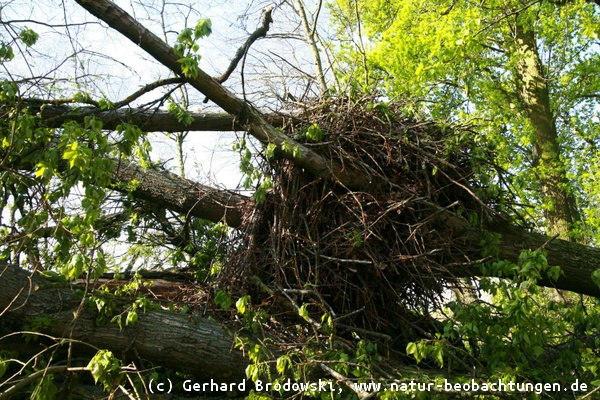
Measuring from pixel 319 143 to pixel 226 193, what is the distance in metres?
1.26

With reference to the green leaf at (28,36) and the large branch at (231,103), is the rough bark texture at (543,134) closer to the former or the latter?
the large branch at (231,103)

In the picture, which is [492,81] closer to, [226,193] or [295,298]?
[226,193]

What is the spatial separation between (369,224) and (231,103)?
55.4 inches

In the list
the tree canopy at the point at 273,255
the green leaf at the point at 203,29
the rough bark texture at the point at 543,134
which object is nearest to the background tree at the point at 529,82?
the rough bark texture at the point at 543,134

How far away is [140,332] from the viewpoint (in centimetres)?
363

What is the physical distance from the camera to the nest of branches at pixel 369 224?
4.26 metres

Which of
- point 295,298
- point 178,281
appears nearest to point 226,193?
point 178,281

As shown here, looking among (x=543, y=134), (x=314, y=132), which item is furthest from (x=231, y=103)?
(x=543, y=134)

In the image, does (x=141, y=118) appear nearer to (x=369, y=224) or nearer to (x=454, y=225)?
(x=369, y=224)

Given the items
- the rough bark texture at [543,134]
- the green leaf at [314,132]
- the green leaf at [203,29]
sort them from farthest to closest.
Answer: the rough bark texture at [543,134] < the green leaf at [314,132] < the green leaf at [203,29]

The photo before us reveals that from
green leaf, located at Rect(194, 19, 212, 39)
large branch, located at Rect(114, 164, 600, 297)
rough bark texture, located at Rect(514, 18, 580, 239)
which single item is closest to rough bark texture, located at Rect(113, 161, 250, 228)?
large branch, located at Rect(114, 164, 600, 297)

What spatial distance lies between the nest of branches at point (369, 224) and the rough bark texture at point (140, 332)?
59 centimetres

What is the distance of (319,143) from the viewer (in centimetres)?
440

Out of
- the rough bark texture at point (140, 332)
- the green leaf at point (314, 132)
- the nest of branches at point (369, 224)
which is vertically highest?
the green leaf at point (314, 132)
